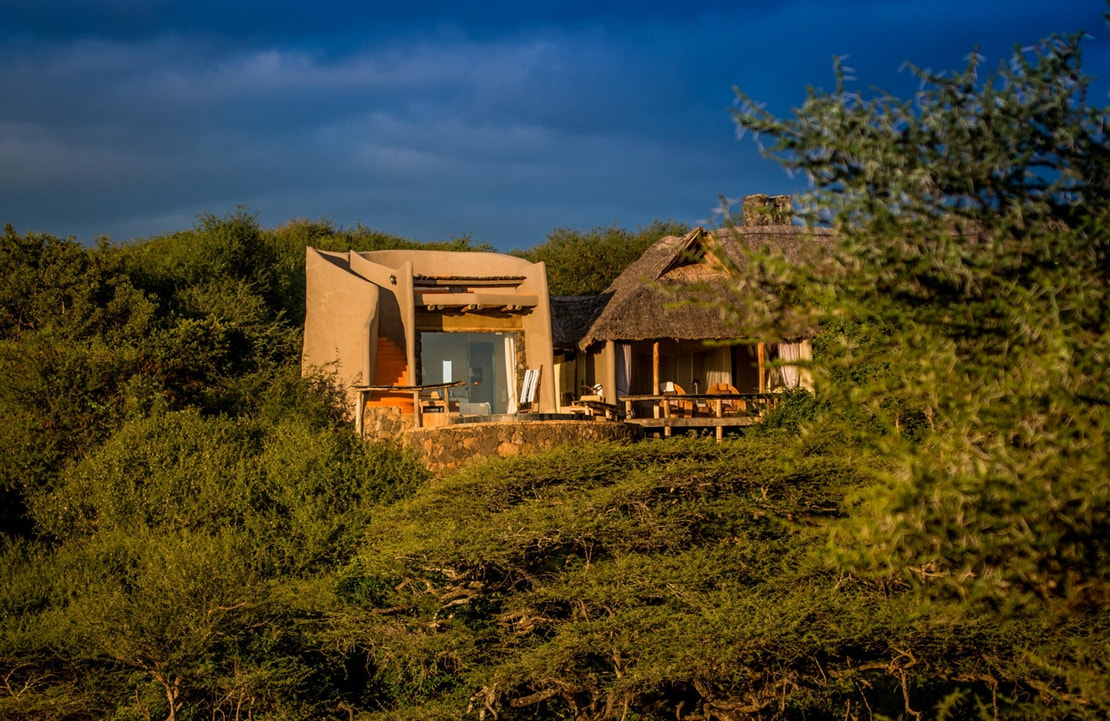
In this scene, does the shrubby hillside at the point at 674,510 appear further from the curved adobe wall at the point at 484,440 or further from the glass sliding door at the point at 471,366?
the glass sliding door at the point at 471,366

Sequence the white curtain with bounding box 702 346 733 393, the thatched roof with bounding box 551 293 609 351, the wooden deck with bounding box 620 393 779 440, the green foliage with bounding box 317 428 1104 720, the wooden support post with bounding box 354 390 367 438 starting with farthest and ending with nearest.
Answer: the white curtain with bounding box 702 346 733 393, the thatched roof with bounding box 551 293 609 351, the wooden deck with bounding box 620 393 779 440, the wooden support post with bounding box 354 390 367 438, the green foliage with bounding box 317 428 1104 720

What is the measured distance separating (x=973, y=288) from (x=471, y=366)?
20.3 metres

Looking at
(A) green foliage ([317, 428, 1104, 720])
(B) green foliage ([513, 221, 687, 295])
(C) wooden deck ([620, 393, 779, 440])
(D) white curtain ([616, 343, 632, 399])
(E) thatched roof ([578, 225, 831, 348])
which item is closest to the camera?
(A) green foliage ([317, 428, 1104, 720])

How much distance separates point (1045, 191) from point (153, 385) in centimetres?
1791

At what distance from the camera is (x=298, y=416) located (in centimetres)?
2022

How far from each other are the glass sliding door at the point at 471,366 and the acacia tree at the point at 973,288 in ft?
59.8

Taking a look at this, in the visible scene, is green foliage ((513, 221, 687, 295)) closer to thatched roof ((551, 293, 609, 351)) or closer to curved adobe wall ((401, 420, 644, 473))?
thatched roof ((551, 293, 609, 351))

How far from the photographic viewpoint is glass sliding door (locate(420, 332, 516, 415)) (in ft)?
79.7

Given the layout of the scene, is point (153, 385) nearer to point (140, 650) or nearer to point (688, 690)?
point (140, 650)

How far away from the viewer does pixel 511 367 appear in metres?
23.0

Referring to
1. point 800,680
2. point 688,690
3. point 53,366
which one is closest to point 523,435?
point 688,690

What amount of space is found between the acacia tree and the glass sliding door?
1822 cm

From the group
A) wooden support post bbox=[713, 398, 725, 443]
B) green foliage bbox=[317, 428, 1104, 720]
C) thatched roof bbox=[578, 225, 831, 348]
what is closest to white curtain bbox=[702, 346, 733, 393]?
thatched roof bbox=[578, 225, 831, 348]

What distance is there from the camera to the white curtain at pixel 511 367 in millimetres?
22625
